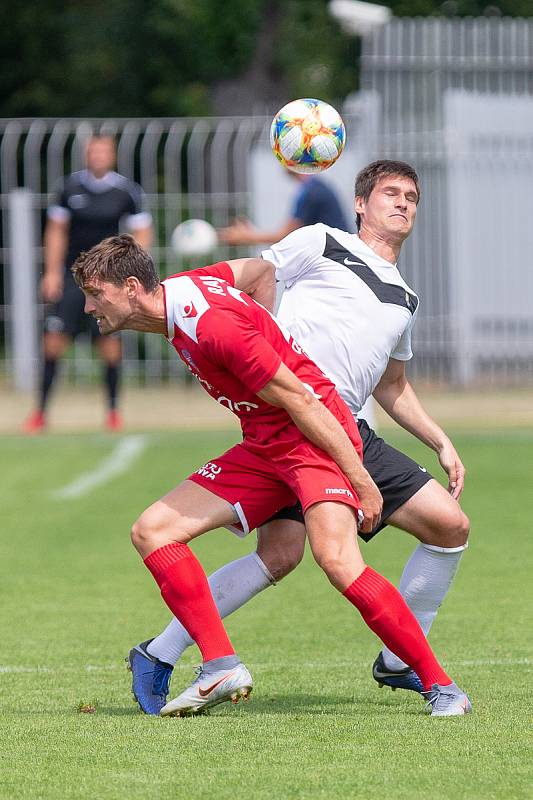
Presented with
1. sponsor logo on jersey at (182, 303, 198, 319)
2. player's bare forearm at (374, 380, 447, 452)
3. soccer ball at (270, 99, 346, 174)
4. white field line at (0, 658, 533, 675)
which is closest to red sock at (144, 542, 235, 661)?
sponsor logo on jersey at (182, 303, 198, 319)

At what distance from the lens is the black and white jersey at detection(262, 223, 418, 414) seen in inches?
215

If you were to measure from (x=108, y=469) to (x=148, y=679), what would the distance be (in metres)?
6.70

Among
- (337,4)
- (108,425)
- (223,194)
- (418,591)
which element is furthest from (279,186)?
(418,591)

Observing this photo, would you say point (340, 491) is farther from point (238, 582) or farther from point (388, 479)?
point (238, 582)

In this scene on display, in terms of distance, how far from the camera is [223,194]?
17703 millimetres

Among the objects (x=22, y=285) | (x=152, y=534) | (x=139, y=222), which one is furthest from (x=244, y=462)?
(x=22, y=285)

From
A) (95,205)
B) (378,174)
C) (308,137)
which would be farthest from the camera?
(95,205)

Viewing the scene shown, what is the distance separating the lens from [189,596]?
5145 mm

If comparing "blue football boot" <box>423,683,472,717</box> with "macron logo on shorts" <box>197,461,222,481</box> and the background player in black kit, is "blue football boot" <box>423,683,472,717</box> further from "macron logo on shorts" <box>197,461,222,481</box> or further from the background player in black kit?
the background player in black kit

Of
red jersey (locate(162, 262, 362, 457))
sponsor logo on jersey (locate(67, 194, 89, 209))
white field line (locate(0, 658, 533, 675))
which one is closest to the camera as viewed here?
red jersey (locate(162, 262, 362, 457))

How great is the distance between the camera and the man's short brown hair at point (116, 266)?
498 centimetres

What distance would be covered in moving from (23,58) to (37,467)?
63.0 feet

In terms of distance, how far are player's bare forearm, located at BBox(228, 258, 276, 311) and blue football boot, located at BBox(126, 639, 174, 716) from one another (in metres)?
1.30

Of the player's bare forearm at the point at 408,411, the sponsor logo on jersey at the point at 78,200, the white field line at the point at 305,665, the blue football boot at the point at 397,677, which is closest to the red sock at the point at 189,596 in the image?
the blue football boot at the point at 397,677
